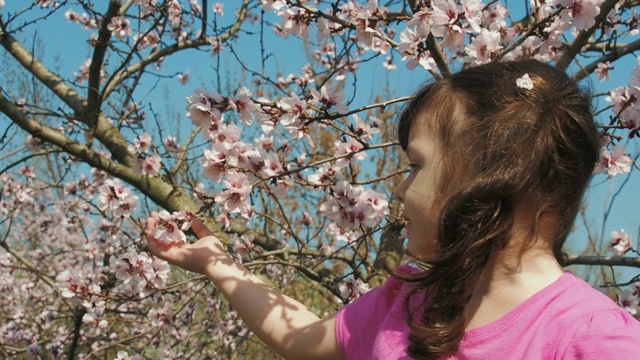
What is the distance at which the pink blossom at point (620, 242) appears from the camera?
2866 millimetres

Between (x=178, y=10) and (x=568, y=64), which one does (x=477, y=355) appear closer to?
(x=568, y=64)

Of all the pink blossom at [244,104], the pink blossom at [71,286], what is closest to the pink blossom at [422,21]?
the pink blossom at [244,104]

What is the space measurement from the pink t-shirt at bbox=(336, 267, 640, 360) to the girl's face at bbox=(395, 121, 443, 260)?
0.52ft

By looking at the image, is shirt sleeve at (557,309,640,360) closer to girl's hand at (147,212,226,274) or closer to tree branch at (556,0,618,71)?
girl's hand at (147,212,226,274)

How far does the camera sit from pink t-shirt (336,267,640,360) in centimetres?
100

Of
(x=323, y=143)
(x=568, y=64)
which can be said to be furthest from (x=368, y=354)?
(x=323, y=143)

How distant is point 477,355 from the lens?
112 centimetres

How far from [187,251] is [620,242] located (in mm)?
2013

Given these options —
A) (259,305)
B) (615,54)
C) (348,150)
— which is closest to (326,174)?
(348,150)

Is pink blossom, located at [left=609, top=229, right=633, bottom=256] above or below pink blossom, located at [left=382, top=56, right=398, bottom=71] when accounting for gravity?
below

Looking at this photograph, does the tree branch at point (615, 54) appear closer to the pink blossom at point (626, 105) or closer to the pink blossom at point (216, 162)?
the pink blossom at point (626, 105)

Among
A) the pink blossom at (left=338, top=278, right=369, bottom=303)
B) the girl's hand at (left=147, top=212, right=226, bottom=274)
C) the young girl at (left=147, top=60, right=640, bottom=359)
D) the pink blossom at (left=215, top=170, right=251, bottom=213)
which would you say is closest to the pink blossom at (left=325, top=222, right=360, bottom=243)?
the pink blossom at (left=338, top=278, right=369, bottom=303)

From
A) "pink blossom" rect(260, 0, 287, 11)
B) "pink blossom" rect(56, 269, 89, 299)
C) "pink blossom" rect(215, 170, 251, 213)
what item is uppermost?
"pink blossom" rect(260, 0, 287, 11)

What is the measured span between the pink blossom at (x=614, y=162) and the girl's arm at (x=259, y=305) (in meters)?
0.89
